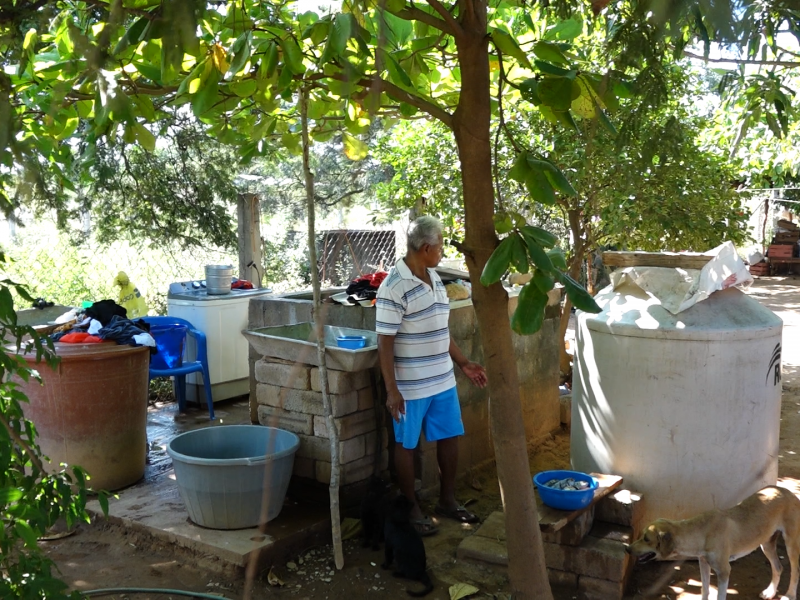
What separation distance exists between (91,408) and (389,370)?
7.08 ft

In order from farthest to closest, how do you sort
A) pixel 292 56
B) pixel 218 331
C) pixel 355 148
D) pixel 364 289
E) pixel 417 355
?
pixel 218 331 < pixel 364 289 < pixel 417 355 < pixel 355 148 < pixel 292 56

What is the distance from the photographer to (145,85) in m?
3.02

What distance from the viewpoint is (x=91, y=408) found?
5.24 meters

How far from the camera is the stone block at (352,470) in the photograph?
4.93 metres

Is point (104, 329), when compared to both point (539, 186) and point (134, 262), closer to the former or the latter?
point (539, 186)

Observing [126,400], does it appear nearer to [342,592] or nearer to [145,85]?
[342,592]

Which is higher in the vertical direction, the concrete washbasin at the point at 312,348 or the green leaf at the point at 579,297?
the green leaf at the point at 579,297

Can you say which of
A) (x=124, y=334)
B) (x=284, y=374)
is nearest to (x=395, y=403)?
(x=284, y=374)

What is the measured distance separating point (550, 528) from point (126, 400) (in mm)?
3108

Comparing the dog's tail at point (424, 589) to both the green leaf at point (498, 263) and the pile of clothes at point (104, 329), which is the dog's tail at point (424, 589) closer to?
the green leaf at point (498, 263)

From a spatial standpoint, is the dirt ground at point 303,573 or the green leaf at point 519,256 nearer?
the green leaf at point 519,256

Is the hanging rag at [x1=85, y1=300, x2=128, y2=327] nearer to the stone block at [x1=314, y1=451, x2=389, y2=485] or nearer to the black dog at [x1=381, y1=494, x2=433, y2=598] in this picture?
the stone block at [x1=314, y1=451, x2=389, y2=485]

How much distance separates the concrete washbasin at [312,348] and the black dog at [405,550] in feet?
3.23

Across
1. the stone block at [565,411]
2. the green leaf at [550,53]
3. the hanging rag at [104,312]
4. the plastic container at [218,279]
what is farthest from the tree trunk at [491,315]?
the plastic container at [218,279]
